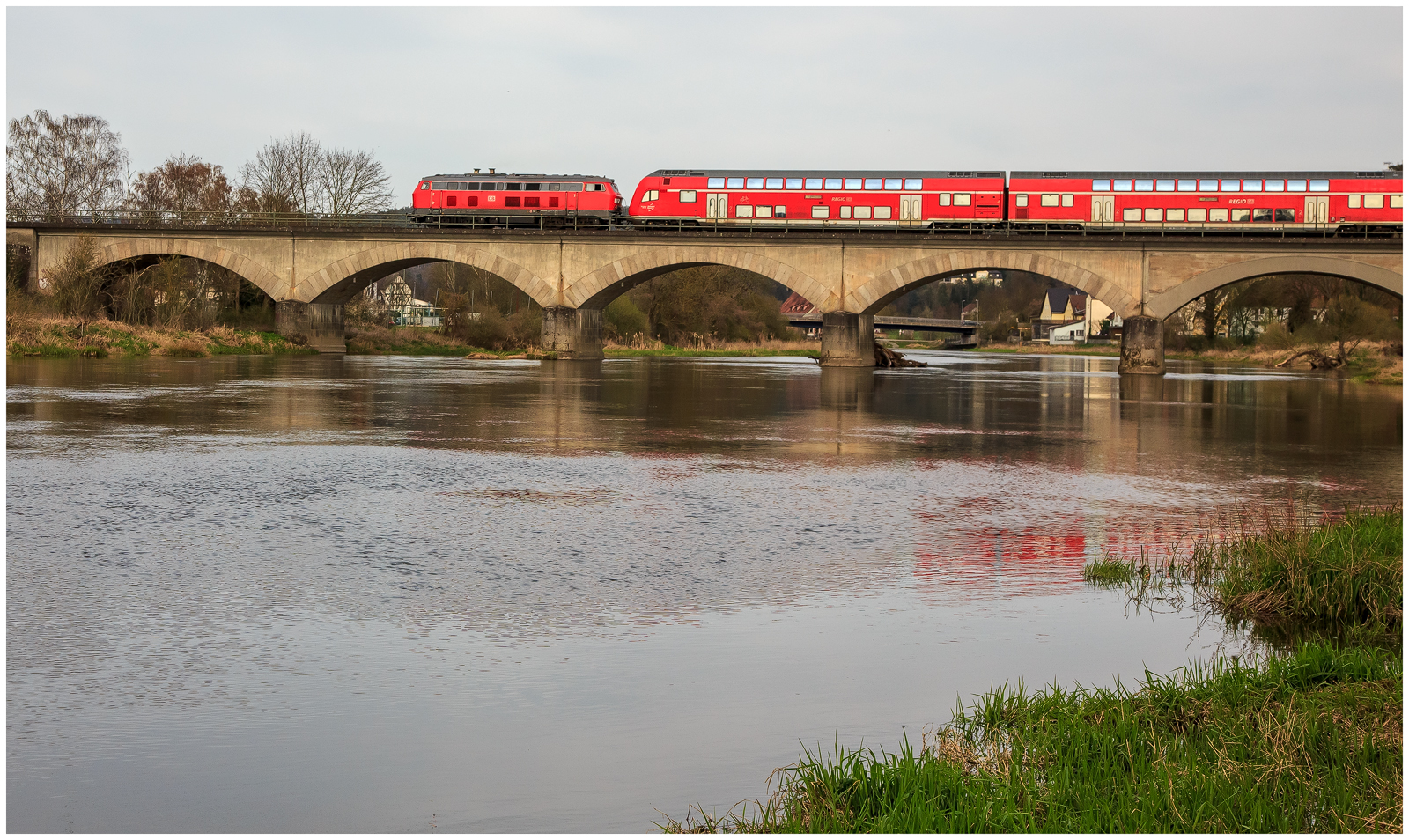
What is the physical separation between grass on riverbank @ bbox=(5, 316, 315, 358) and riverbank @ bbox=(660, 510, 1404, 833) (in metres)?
41.4

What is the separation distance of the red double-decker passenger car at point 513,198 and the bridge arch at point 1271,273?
2395 cm

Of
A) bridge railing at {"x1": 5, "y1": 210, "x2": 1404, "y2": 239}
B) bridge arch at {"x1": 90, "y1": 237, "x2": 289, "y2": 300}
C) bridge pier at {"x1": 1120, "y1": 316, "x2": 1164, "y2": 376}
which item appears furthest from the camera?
bridge arch at {"x1": 90, "y1": 237, "x2": 289, "y2": 300}

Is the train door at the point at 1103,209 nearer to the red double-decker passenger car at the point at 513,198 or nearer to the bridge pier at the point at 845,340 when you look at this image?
the bridge pier at the point at 845,340

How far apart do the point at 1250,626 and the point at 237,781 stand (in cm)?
590

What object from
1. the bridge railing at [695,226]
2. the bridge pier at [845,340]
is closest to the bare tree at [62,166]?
the bridge railing at [695,226]

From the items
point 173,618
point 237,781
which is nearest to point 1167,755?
point 237,781

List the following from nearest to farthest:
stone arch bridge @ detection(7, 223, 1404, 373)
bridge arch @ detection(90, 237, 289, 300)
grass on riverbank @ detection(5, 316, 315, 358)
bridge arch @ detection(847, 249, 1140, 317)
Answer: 1. grass on riverbank @ detection(5, 316, 315, 358)
2. stone arch bridge @ detection(7, 223, 1404, 373)
3. bridge arch @ detection(847, 249, 1140, 317)
4. bridge arch @ detection(90, 237, 289, 300)

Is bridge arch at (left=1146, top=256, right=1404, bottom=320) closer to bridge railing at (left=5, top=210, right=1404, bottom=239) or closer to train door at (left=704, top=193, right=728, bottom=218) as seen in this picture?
bridge railing at (left=5, top=210, right=1404, bottom=239)

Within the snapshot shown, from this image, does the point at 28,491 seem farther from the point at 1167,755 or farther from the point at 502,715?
the point at 1167,755

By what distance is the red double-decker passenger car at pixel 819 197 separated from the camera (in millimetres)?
52000

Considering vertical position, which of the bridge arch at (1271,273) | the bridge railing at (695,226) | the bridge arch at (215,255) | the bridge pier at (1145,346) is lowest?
the bridge pier at (1145,346)

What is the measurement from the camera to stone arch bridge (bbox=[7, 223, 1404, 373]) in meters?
48.4

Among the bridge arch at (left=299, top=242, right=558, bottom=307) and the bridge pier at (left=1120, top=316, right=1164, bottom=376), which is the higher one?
the bridge arch at (left=299, top=242, right=558, bottom=307)

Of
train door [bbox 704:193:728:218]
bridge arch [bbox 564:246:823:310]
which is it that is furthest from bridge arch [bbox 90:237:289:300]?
train door [bbox 704:193:728:218]
